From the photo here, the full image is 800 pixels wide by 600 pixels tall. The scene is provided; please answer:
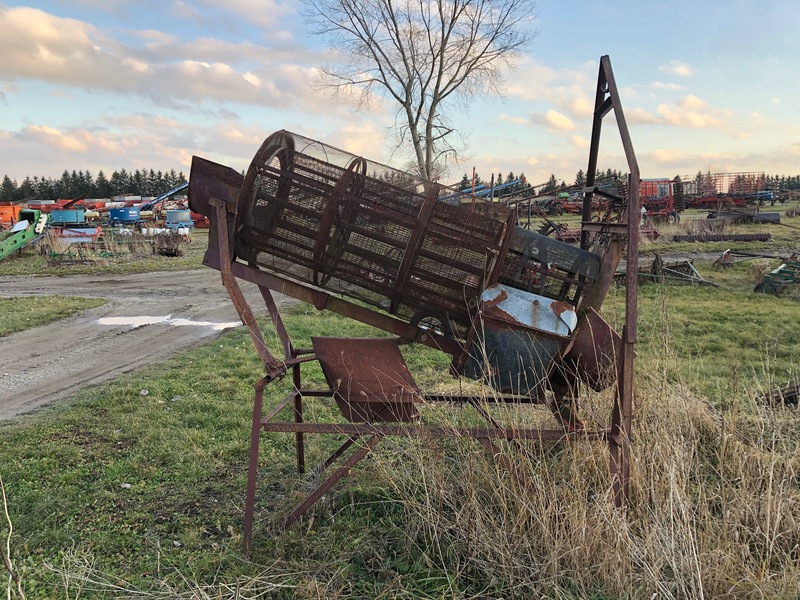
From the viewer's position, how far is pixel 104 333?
31.2ft

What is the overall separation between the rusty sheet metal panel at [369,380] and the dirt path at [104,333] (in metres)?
4.29

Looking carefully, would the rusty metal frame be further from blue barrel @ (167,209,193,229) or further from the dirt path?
blue barrel @ (167,209,193,229)

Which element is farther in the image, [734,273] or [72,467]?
[734,273]

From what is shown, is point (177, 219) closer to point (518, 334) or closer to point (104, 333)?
point (104, 333)

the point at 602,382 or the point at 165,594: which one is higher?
the point at 602,382

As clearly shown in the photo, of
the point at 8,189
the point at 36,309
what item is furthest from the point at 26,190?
the point at 36,309

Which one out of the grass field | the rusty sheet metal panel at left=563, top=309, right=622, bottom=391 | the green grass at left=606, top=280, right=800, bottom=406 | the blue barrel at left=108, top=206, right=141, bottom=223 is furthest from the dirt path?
the blue barrel at left=108, top=206, right=141, bottom=223

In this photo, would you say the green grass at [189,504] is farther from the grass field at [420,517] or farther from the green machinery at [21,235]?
the green machinery at [21,235]

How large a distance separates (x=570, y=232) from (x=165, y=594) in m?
15.4

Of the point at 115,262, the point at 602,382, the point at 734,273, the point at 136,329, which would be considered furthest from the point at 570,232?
the point at 115,262

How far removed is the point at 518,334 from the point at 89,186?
97282 millimetres

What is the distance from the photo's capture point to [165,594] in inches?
114

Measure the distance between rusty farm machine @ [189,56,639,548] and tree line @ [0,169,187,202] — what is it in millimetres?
84194

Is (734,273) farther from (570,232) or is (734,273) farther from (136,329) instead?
(136,329)
